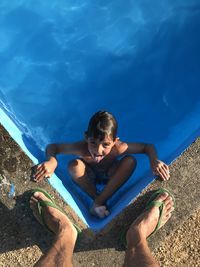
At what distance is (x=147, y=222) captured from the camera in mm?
4047

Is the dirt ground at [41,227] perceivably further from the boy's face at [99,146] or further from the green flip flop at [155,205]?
the boy's face at [99,146]

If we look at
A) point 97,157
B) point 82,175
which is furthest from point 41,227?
point 97,157

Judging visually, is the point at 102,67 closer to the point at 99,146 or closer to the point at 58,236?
the point at 99,146

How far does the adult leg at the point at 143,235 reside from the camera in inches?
147

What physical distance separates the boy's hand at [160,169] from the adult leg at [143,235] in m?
0.16

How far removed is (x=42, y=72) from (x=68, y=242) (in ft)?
7.16

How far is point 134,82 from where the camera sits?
541cm

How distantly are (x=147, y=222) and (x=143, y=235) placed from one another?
0.13 meters

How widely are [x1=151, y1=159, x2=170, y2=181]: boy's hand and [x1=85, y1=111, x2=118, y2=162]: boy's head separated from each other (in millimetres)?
418

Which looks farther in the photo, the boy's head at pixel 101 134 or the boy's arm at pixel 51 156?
the boy's arm at pixel 51 156

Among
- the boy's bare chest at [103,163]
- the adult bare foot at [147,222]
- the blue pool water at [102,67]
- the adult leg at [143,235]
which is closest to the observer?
the adult leg at [143,235]

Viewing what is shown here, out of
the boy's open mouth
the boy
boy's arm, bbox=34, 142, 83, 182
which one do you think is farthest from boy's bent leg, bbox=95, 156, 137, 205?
boy's arm, bbox=34, 142, 83, 182

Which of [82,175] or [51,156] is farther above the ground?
[51,156]

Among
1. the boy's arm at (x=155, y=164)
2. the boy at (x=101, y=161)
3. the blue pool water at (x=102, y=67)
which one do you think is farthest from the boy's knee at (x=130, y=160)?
the blue pool water at (x=102, y=67)
